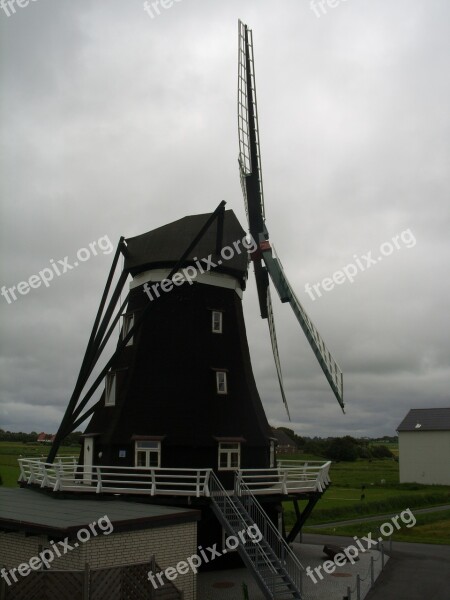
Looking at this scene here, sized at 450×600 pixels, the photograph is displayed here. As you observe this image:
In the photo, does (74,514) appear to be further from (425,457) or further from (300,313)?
(425,457)

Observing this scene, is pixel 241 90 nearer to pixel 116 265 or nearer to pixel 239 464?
pixel 116 265

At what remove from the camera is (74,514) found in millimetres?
15039

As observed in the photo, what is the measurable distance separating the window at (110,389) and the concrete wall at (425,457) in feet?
Result: 140

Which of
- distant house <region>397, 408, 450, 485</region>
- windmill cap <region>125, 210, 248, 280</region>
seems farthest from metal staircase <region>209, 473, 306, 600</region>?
distant house <region>397, 408, 450, 485</region>

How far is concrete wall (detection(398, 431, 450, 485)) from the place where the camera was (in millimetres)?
56053

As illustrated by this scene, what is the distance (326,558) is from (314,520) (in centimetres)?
1220

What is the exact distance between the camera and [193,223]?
22.7 m

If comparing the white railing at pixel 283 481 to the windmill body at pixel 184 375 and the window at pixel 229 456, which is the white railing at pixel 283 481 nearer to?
the window at pixel 229 456

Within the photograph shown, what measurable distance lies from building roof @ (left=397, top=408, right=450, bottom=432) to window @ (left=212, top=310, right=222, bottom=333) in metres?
41.7

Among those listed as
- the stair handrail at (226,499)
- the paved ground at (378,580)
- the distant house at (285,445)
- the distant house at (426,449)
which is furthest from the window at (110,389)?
the distant house at (285,445)

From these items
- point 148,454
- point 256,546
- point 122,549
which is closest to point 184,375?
point 148,454

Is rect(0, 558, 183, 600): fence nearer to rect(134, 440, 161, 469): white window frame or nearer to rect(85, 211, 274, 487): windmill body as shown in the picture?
rect(134, 440, 161, 469): white window frame

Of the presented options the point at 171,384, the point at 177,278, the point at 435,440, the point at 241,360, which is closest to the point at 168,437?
the point at 171,384

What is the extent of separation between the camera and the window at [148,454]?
64.8 ft
